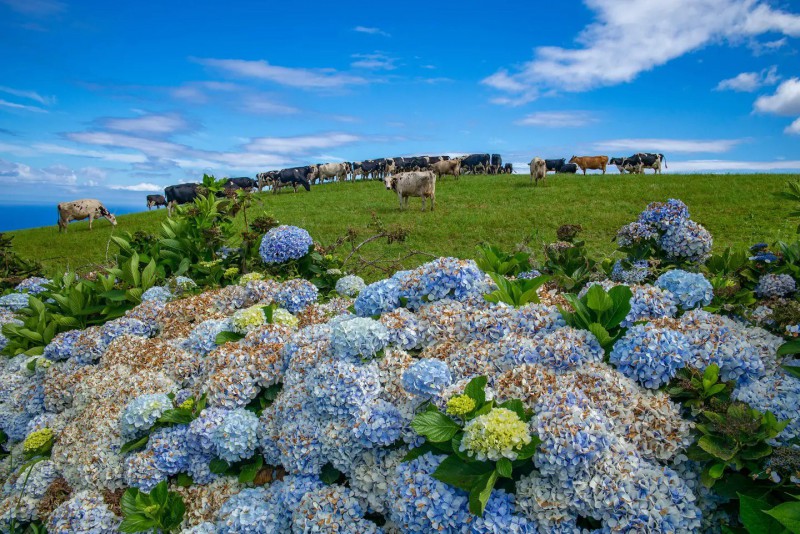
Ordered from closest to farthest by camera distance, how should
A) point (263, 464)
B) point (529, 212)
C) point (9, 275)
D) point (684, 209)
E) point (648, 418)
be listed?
point (648, 418), point (263, 464), point (684, 209), point (9, 275), point (529, 212)

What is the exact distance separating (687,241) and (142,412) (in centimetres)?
429

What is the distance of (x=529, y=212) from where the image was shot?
58.7 feet

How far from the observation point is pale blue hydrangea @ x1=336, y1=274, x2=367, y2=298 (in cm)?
450

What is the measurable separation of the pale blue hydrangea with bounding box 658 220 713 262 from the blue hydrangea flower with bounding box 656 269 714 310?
1109 mm

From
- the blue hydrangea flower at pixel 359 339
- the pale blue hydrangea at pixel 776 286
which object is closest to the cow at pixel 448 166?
the pale blue hydrangea at pixel 776 286

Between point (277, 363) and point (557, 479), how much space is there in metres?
1.83

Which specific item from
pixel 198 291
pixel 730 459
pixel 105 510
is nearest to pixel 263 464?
pixel 105 510

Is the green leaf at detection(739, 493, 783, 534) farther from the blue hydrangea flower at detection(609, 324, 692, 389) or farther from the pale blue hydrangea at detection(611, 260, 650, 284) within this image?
the pale blue hydrangea at detection(611, 260, 650, 284)

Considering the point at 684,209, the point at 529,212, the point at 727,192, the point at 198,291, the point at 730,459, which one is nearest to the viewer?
the point at 730,459

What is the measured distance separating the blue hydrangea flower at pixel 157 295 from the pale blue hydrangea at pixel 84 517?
2.13 metres

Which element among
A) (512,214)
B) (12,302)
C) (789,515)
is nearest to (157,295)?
(12,302)

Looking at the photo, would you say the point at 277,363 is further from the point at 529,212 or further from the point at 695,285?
the point at 529,212

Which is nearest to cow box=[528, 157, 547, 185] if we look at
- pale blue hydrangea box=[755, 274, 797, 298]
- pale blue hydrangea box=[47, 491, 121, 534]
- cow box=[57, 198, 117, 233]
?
cow box=[57, 198, 117, 233]

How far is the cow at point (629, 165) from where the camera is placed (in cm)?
4031
